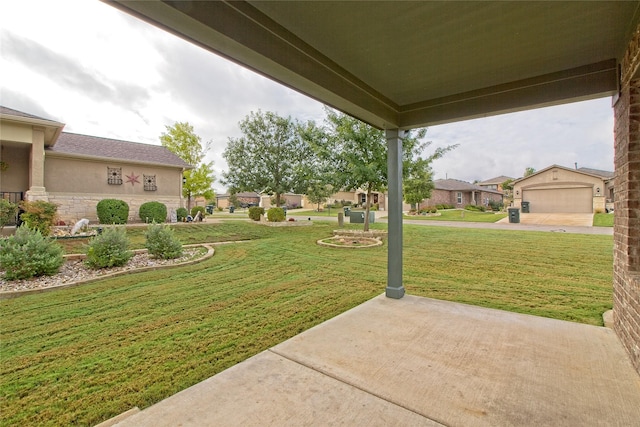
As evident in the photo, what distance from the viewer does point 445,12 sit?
2127 mm

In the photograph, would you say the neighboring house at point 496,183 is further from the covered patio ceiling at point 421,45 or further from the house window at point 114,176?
the covered patio ceiling at point 421,45

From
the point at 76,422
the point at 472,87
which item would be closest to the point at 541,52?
the point at 472,87

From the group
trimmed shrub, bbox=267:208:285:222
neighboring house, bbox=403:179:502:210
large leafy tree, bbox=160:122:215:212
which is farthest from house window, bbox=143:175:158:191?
neighboring house, bbox=403:179:502:210

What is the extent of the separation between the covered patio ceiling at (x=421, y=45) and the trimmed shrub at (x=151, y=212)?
13966 millimetres

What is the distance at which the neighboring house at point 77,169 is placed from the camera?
10.8m

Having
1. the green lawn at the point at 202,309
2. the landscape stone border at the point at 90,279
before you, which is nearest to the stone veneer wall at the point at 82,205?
the landscape stone border at the point at 90,279

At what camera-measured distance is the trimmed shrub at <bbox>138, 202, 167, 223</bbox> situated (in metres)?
14.3

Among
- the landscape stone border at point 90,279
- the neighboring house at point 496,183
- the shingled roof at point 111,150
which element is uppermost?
the neighboring house at point 496,183

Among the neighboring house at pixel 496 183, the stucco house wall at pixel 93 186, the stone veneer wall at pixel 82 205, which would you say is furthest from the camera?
the neighboring house at pixel 496 183

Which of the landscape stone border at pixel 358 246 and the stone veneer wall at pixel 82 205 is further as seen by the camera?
the stone veneer wall at pixel 82 205

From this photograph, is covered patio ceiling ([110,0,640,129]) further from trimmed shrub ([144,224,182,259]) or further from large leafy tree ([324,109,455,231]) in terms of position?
large leafy tree ([324,109,455,231])

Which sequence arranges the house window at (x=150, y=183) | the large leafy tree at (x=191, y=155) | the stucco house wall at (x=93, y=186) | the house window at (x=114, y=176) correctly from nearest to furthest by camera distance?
the stucco house wall at (x=93, y=186)
the house window at (x=114, y=176)
the house window at (x=150, y=183)
the large leafy tree at (x=191, y=155)

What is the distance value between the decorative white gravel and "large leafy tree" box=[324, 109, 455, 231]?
19.1ft

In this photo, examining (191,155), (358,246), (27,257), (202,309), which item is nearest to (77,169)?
(191,155)
